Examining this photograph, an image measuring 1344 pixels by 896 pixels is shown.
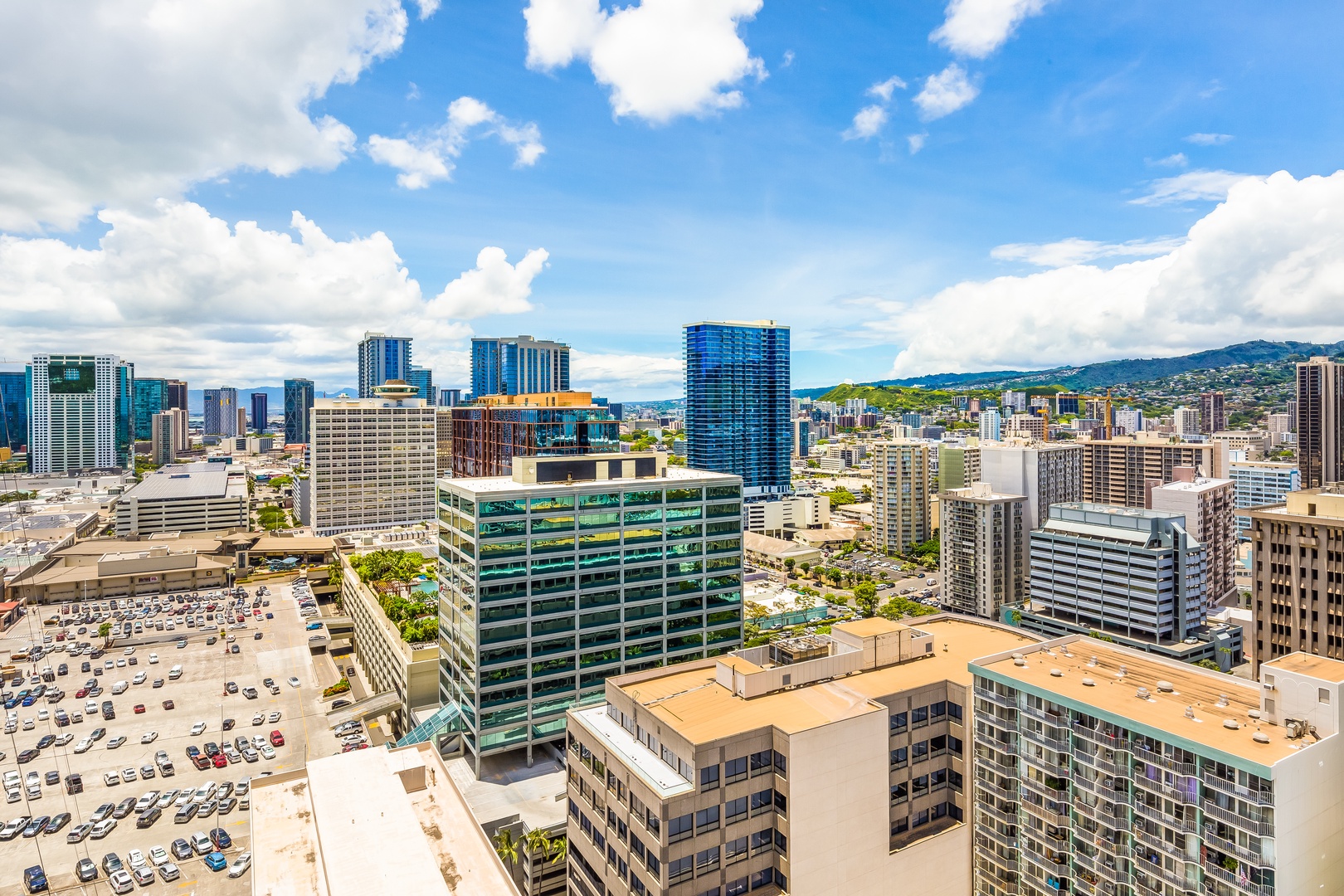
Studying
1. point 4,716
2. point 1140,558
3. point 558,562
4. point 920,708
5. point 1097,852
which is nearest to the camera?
point 1097,852

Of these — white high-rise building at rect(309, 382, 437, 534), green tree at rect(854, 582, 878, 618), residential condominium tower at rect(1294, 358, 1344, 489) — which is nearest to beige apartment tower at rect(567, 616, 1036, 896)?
green tree at rect(854, 582, 878, 618)

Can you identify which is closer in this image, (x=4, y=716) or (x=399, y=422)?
(x=4, y=716)

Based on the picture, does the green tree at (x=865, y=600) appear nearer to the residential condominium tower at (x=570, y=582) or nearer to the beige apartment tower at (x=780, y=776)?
the residential condominium tower at (x=570, y=582)

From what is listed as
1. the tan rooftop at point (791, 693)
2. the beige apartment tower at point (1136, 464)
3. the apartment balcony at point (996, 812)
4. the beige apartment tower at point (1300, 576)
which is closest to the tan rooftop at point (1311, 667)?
the apartment balcony at point (996, 812)

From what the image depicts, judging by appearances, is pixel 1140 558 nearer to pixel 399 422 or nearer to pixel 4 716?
pixel 4 716

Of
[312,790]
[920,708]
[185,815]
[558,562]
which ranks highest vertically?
[558,562]

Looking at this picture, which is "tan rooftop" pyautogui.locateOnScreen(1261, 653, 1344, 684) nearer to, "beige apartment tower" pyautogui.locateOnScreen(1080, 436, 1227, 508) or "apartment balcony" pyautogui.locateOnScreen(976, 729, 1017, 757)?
"apartment balcony" pyautogui.locateOnScreen(976, 729, 1017, 757)

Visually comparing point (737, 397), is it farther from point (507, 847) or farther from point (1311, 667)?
point (1311, 667)

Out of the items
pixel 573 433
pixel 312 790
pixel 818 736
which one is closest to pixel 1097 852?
pixel 818 736
